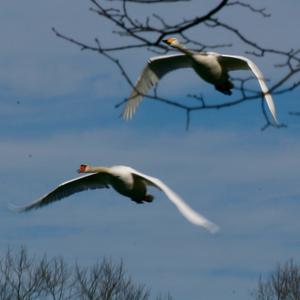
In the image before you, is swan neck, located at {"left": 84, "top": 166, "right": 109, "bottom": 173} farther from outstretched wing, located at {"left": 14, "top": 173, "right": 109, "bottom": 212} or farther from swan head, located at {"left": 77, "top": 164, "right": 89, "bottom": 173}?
outstretched wing, located at {"left": 14, "top": 173, "right": 109, "bottom": 212}

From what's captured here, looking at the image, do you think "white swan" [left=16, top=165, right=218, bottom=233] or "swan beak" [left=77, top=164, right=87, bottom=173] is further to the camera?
"swan beak" [left=77, top=164, right=87, bottom=173]

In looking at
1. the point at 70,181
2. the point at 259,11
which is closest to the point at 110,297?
the point at 70,181

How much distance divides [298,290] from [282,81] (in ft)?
158

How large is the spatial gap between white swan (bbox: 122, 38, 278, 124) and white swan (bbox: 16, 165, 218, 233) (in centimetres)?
77

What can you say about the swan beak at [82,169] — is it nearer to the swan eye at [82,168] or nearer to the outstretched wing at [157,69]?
the swan eye at [82,168]

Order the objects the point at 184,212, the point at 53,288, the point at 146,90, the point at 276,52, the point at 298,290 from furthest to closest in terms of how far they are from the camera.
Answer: the point at 298,290 → the point at 53,288 → the point at 146,90 → the point at 184,212 → the point at 276,52

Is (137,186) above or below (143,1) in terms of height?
above

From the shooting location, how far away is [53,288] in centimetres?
4588

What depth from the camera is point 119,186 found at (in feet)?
39.6

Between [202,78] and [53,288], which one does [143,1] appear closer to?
[202,78]

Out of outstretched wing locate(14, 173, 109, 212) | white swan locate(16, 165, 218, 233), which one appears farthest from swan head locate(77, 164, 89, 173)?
outstretched wing locate(14, 173, 109, 212)

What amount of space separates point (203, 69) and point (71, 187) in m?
5.15

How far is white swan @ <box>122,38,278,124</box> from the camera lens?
1009 cm

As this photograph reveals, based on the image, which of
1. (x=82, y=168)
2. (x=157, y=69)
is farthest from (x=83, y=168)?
(x=157, y=69)
